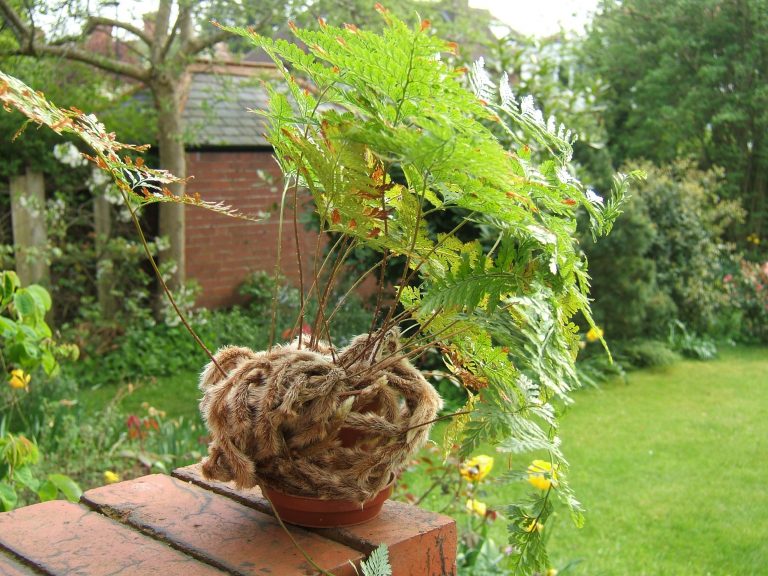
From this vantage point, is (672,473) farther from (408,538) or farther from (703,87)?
(703,87)

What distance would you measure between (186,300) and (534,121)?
5.90 meters

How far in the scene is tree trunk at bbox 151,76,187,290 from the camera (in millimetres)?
6906

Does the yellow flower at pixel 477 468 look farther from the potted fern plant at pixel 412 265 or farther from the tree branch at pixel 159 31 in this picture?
the tree branch at pixel 159 31

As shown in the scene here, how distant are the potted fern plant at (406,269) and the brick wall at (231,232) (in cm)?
640

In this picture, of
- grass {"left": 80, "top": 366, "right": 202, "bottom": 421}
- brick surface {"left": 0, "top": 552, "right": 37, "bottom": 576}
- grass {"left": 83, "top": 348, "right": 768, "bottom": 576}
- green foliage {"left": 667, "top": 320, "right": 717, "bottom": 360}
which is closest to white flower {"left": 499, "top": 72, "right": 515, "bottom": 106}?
brick surface {"left": 0, "top": 552, "right": 37, "bottom": 576}

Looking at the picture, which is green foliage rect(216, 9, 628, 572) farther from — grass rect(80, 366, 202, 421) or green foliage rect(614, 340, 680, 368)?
green foliage rect(614, 340, 680, 368)

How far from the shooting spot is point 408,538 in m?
1.31

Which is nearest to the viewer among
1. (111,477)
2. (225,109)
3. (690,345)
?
(111,477)

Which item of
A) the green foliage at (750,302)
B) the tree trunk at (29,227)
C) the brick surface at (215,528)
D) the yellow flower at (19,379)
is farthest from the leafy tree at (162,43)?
the green foliage at (750,302)

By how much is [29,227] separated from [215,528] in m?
5.93

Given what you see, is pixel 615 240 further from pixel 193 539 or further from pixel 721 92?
pixel 193 539

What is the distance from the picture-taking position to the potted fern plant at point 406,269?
1.01 metres

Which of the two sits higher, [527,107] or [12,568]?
[527,107]

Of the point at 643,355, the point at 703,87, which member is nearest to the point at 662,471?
the point at 643,355
